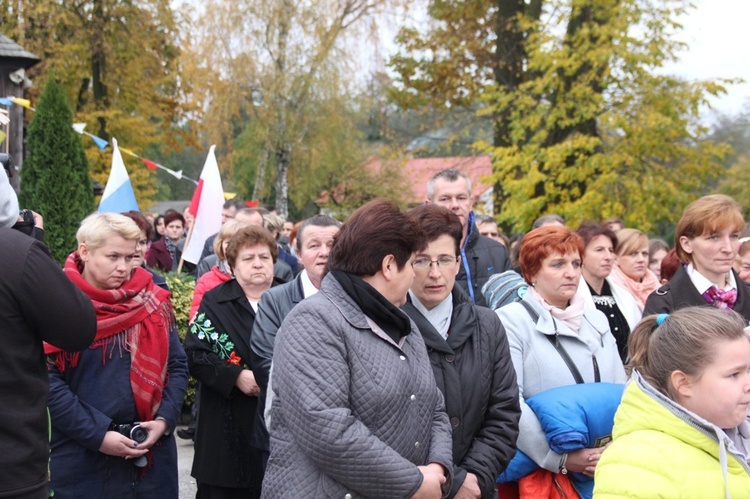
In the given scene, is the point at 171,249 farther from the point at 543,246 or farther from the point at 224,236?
the point at 543,246

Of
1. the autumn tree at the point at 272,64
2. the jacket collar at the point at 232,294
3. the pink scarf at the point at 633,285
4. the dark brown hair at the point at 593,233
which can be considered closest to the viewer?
the jacket collar at the point at 232,294

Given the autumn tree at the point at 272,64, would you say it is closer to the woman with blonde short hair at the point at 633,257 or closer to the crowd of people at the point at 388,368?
the woman with blonde short hair at the point at 633,257

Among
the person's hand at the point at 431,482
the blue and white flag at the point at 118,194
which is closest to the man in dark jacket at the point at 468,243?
the person's hand at the point at 431,482

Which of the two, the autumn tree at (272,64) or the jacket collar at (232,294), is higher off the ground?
the autumn tree at (272,64)

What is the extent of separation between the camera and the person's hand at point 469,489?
9.99ft

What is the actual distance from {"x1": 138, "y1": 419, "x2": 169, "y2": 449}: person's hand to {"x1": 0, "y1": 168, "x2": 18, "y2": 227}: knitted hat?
1369 mm

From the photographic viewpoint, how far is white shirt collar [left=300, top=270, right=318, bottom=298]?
433 centimetres

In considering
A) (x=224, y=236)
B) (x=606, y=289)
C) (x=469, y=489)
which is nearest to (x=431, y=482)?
(x=469, y=489)

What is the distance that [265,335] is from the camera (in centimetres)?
412

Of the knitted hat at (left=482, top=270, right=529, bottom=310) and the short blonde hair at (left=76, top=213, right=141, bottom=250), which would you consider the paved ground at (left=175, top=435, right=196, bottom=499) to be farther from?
the knitted hat at (left=482, top=270, right=529, bottom=310)

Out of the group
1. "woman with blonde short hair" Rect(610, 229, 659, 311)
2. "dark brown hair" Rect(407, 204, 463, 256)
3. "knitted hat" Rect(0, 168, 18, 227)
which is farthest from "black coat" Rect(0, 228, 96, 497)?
"woman with blonde short hair" Rect(610, 229, 659, 311)

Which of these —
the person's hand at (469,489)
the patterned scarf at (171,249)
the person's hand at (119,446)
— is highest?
the person's hand at (469,489)

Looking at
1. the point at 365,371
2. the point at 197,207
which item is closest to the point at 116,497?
the point at 365,371

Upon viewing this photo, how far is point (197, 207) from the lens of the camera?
A: 9.51m
